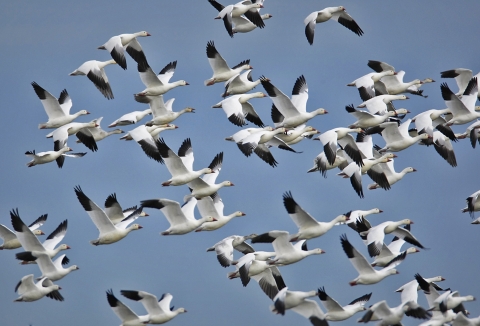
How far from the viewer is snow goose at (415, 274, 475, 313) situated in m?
17.7

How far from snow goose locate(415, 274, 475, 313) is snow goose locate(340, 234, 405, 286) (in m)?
0.47

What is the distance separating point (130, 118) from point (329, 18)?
176 inches

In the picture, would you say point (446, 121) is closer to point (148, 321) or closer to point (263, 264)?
point (263, 264)

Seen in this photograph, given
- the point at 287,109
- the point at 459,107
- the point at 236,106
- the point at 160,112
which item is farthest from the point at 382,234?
the point at 160,112

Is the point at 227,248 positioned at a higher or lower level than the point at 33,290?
higher

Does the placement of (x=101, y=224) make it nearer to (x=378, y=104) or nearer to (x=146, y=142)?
(x=146, y=142)

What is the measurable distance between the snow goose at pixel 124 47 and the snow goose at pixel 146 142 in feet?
4.67

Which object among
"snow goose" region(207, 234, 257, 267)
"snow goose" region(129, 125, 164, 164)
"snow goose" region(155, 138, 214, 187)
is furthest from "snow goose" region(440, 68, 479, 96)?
"snow goose" region(129, 125, 164, 164)

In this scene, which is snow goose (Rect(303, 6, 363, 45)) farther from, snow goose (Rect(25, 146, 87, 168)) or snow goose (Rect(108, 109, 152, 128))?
snow goose (Rect(25, 146, 87, 168))

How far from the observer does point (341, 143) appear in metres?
19.6

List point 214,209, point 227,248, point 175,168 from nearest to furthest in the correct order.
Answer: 1. point 175,168
2. point 227,248
3. point 214,209

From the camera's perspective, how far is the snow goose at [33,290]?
1886cm

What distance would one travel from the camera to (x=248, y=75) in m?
21.5

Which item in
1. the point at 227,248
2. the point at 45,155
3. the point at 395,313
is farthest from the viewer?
the point at 45,155
